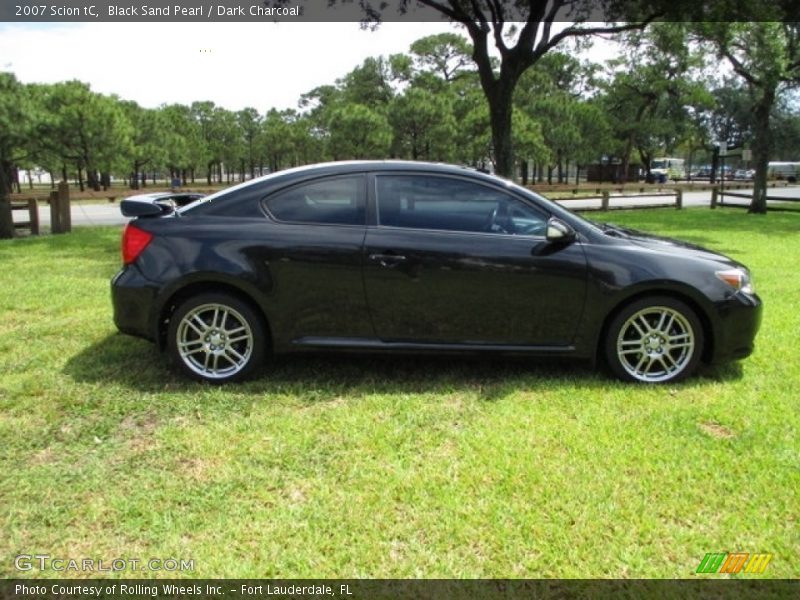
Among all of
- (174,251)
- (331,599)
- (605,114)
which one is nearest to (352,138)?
(605,114)

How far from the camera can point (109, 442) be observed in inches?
138

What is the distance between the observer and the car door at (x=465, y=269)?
4.20m

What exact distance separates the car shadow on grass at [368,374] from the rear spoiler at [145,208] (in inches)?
44.1

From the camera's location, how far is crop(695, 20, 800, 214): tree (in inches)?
635

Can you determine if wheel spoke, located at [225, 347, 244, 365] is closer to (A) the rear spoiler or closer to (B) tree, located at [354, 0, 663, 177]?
(A) the rear spoiler

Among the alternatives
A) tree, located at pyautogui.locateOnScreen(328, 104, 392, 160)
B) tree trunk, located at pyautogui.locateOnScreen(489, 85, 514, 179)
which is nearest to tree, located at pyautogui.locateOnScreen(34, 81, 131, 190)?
tree, located at pyautogui.locateOnScreen(328, 104, 392, 160)

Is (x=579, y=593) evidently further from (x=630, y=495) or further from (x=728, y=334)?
(x=728, y=334)

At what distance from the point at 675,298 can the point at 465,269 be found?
1504 millimetres

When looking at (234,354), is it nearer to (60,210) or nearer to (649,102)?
(60,210)

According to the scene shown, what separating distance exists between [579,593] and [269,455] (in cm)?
173

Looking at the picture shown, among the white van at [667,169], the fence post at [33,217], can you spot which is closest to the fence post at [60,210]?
the fence post at [33,217]

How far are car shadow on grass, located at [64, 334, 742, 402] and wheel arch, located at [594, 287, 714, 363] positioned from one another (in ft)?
0.83

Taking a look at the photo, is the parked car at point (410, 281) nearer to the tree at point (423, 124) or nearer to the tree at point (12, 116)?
the tree at point (12, 116)

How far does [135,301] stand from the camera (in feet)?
14.1
